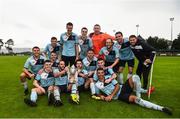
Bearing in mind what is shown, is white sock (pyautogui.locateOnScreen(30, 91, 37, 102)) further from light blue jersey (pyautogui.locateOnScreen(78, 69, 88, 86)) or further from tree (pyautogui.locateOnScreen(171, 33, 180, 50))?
tree (pyautogui.locateOnScreen(171, 33, 180, 50))

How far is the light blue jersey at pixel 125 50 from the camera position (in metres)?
11.5

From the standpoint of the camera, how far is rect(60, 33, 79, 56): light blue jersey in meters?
11.9

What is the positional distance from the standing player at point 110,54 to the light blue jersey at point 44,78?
206cm

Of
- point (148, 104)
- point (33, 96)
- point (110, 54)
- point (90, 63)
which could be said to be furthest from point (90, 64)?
point (148, 104)

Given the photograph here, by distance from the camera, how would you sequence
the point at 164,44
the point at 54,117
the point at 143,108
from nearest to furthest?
the point at 54,117
the point at 143,108
the point at 164,44

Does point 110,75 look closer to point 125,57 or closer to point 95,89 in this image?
point 95,89

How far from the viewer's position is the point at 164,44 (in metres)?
98.6

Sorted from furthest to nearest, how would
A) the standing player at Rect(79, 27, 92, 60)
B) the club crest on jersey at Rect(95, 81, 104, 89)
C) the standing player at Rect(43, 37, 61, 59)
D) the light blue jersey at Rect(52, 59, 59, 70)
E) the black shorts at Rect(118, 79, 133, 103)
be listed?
1. the standing player at Rect(43, 37, 61, 59)
2. the standing player at Rect(79, 27, 92, 60)
3. the light blue jersey at Rect(52, 59, 59, 70)
4. the club crest on jersey at Rect(95, 81, 104, 89)
5. the black shorts at Rect(118, 79, 133, 103)

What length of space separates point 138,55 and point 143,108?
2.35 meters

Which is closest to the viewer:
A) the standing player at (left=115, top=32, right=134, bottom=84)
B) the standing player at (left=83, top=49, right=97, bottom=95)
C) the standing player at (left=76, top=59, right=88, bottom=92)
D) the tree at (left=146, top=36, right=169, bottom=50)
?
the standing player at (left=76, top=59, right=88, bottom=92)

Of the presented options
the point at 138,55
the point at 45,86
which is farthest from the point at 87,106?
the point at 138,55

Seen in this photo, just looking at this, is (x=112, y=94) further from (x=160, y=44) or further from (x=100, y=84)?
(x=160, y=44)

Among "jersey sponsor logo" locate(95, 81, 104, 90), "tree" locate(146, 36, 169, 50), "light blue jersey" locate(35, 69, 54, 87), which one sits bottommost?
"tree" locate(146, 36, 169, 50)

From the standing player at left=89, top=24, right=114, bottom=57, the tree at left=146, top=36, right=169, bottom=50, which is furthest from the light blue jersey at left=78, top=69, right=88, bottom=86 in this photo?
the tree at left=146, top=36, right=169, bottom=50
